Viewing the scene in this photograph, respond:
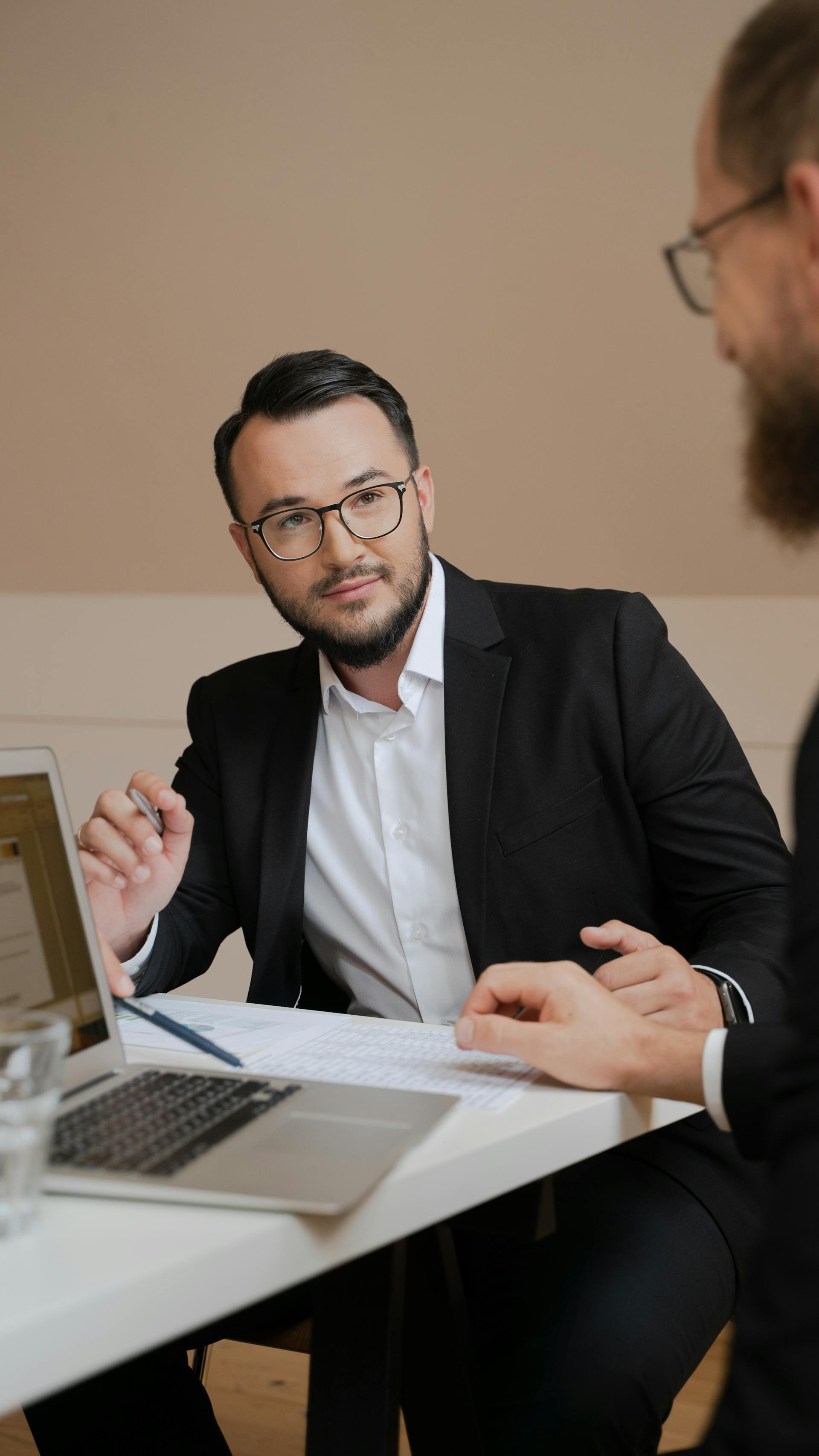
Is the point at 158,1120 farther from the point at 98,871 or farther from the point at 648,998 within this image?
the point at 98,871

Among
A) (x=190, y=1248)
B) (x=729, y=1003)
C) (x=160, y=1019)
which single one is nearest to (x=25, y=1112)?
(x=190, y=1248)

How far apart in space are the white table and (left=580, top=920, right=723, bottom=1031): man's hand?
9.5 inches

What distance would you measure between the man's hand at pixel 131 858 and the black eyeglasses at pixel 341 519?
0.46 metres

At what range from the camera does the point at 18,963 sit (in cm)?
96

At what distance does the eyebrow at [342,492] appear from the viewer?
1.75m

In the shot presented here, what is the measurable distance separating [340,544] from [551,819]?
48 centimetres

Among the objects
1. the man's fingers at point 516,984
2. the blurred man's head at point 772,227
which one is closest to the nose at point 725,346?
the blurred man's head at point 772,227

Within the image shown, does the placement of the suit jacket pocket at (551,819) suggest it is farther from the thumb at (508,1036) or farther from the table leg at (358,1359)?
the table leg at (358,1359)

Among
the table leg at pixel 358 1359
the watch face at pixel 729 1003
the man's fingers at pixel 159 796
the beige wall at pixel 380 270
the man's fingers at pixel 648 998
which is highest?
the beige wall at pixel 380 270

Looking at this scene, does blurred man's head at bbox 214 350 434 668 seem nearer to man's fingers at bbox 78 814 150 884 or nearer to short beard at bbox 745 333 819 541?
man's fingers at bbox 78 814 150 884

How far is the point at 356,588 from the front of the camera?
1.75m

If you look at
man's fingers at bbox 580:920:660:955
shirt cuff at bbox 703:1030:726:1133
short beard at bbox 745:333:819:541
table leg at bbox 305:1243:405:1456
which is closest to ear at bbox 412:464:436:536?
man's fingers at bbox 580:920:660:955

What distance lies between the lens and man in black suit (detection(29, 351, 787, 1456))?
1.35 m

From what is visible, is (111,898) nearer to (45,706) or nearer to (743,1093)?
(743,1093)
